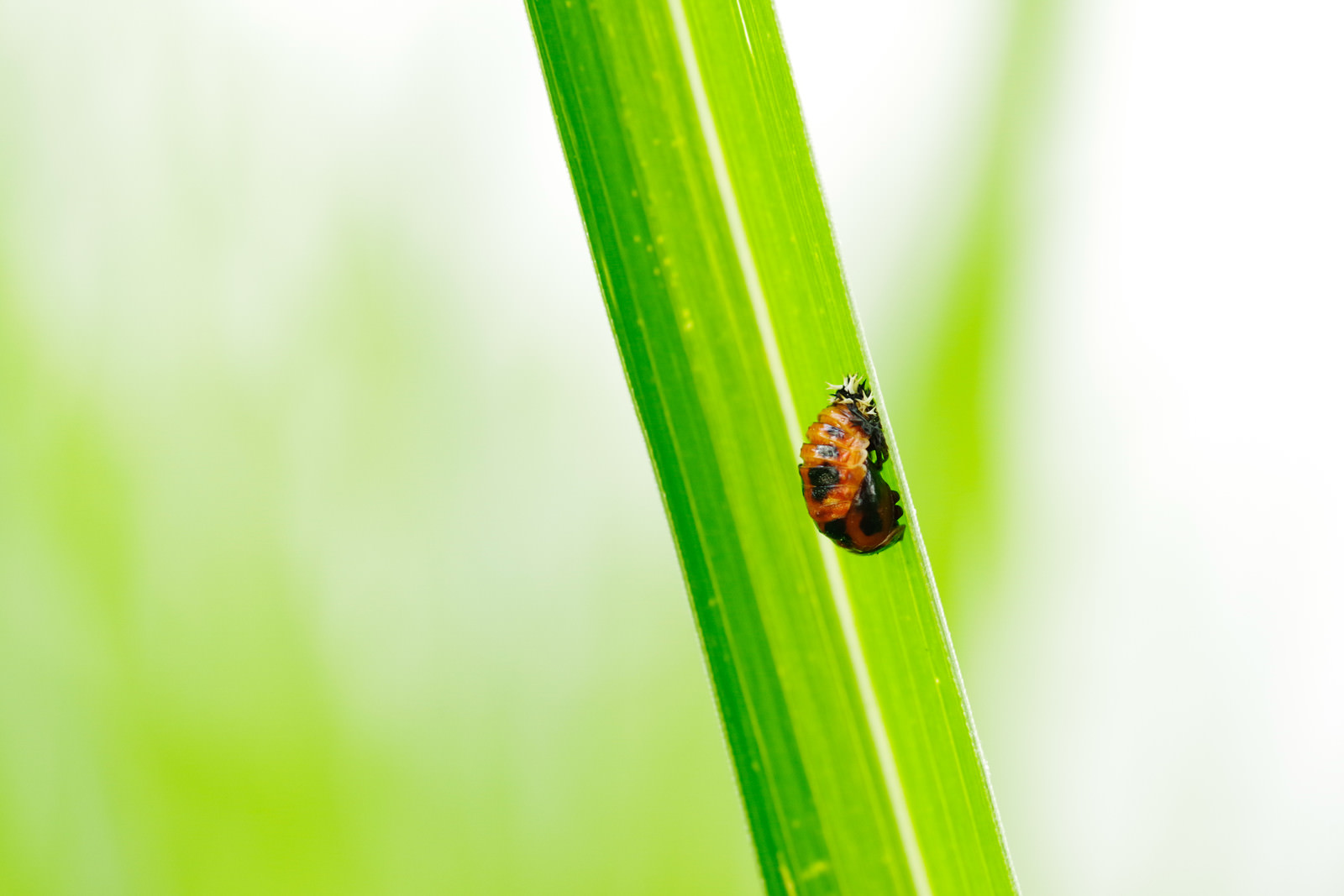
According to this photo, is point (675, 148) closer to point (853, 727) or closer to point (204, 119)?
point (853, 727)

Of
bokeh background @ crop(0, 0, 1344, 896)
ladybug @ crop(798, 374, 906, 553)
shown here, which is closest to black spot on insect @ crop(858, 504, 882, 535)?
ladybug @ crop(798, 374, 906, 553)

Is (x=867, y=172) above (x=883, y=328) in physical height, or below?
above

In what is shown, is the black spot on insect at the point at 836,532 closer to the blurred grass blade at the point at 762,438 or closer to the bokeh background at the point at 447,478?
the blurred grass blade at the point at 762,438

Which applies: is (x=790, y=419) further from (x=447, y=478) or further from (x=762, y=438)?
(x=447, y=478)

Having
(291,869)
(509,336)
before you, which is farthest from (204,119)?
(291,869)

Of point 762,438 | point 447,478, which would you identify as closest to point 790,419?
point 762,438

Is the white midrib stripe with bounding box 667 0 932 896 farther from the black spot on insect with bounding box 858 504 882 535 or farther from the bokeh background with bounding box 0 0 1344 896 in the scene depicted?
the bokeh background with bounding box 0 0 1344 896

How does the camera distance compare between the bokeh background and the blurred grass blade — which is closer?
the blurred grass blade
